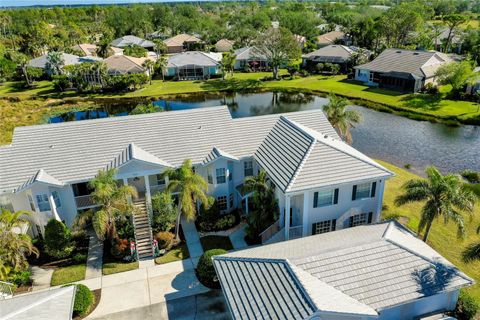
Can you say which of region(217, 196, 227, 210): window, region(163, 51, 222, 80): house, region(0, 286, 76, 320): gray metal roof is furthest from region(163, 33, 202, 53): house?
region(0, 286, 76, 320): gray metal roof

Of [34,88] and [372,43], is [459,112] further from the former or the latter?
[34,88]

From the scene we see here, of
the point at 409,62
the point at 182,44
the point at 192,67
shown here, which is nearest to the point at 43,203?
the point at 192,67

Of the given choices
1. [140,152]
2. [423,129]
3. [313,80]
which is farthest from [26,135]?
[313,80]

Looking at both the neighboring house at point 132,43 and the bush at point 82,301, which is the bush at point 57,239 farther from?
the neighboring house at point 132,43

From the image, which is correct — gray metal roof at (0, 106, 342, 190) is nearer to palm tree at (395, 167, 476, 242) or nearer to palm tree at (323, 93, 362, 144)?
palm tree at (323, 93, 362, 144)

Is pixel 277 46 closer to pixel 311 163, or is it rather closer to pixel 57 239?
pixel 311 163

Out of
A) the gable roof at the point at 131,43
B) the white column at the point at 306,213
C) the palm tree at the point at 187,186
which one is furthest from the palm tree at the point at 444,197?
the gable roof at the point at 131,43
